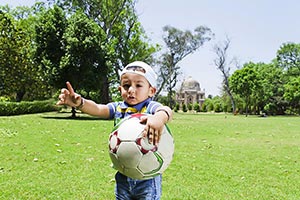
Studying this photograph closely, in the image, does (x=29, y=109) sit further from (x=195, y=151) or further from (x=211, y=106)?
(x=211, y=106)

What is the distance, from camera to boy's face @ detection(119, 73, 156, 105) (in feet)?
7.99

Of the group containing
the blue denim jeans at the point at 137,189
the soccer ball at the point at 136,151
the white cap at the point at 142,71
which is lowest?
the blue denim jeans at the point at 137,189

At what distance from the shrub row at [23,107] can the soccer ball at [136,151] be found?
2148cm

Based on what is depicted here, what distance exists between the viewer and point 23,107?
24.0 meters

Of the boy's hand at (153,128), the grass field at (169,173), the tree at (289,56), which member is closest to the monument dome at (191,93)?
the tree at (289,56)

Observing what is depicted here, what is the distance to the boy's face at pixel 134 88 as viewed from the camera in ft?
7.99

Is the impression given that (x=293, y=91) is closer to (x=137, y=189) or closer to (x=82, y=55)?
(x=82, y=55)

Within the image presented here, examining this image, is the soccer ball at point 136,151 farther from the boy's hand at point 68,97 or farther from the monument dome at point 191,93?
the monument dome at point 191,93

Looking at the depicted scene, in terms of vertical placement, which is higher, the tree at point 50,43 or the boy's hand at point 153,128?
the tree at point 50,43

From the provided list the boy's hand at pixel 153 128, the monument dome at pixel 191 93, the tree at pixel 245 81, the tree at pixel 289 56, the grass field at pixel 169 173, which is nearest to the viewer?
the boy's hand at pixel 153 128

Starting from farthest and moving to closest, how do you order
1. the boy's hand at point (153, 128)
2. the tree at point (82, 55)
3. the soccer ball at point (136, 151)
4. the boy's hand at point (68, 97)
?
the tree at point (82, 55)
the boy's hand at point (68, 97)
the soccer ball at point (136, 151)
the boy's hand at point (153, 128)

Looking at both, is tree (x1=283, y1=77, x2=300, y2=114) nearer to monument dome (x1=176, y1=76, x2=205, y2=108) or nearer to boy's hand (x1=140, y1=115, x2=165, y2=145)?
monument dome (x1=176, y1=76, x2=205, y2=108)

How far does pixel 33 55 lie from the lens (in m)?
21.1

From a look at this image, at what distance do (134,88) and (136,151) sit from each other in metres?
0.50
